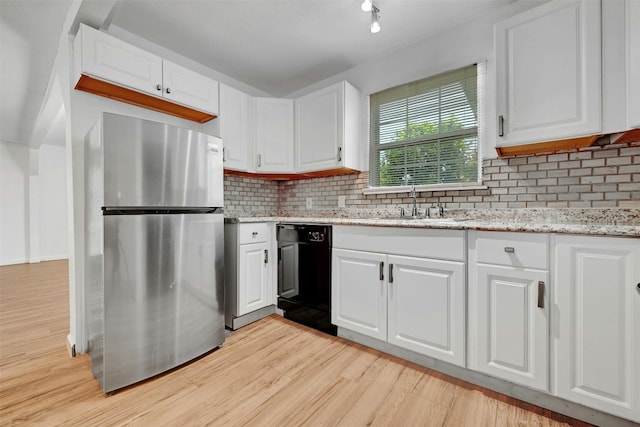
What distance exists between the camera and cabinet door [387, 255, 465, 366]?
1573 millimetres

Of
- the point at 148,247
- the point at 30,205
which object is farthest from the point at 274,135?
the point at 30,205

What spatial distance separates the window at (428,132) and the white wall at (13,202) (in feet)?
22.6

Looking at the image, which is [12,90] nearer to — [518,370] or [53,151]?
[53,151]

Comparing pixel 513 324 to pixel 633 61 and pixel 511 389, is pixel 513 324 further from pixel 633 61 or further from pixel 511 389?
pixel 633 61

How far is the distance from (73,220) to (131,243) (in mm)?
664

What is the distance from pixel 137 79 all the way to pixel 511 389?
9.84ft

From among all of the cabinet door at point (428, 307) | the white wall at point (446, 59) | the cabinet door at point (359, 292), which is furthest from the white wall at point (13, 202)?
the cabinet door at point (428, 307)

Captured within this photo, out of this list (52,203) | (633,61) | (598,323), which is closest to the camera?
(598,323)

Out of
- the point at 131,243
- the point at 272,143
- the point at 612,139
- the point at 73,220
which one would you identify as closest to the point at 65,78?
the point at 73,220

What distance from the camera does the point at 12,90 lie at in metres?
3.24

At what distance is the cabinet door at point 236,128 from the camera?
254cm

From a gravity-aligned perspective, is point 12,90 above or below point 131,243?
above

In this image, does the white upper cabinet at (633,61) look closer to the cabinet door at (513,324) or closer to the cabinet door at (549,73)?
the cabinet door at (549,73)

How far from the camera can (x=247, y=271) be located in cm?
236
